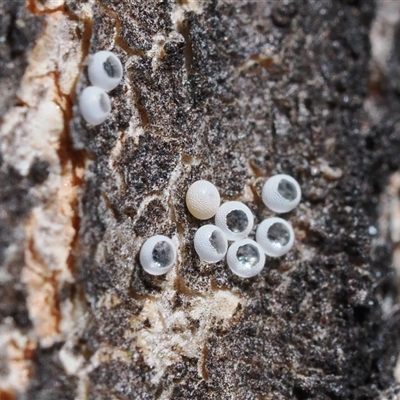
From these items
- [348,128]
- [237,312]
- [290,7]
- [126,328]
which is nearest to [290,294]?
[237,312]

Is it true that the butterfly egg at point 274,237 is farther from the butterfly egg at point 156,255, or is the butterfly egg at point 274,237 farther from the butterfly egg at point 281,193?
the butterfly egg at point 156,255

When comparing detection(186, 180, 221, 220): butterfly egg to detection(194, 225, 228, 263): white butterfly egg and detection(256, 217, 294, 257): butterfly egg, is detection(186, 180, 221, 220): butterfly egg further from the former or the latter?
detection(256, 217, 294, 257): butterfly egg

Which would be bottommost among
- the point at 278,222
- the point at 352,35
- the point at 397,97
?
the point at 278,222

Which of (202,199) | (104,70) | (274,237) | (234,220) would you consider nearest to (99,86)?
(104,70)

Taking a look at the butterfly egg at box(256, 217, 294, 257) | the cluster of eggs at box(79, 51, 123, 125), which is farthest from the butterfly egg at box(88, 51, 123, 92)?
the butterfly egg at box(256, 217, 294, 257)

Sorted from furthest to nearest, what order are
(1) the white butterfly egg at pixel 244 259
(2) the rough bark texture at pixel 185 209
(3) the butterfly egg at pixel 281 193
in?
(3) the butterfly egg at pixel 281 193, (1) the white butterfly egg at pixel 244 259, (2) the rough bark texture at pixel 185 209

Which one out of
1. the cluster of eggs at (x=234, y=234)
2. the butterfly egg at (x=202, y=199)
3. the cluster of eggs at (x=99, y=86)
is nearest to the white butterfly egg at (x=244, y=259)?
the cluster of eggs at (x=234, y=234)

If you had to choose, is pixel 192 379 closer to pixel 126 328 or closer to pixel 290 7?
pixel 126 328
